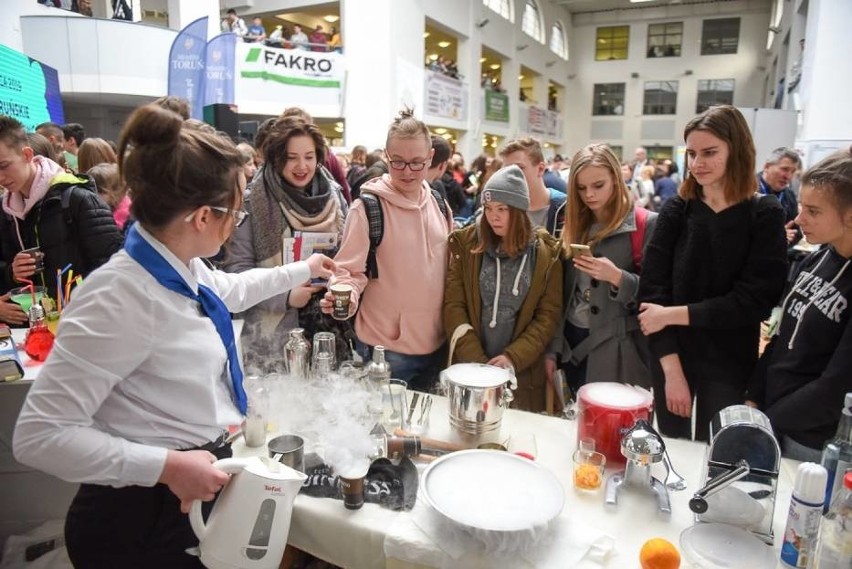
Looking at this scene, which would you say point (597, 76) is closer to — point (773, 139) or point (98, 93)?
point (773, 139)

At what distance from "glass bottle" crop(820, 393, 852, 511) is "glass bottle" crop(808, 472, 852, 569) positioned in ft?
0.21

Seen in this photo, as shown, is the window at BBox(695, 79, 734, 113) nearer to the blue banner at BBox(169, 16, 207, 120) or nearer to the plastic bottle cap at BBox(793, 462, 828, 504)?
the blue banner at BBox(169, 16, 207, 120)

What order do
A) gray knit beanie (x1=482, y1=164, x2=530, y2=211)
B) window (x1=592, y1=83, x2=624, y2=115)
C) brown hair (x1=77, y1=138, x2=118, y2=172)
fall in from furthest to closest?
1. window (x1=592, y1=83, x2=624, y2=115)
2. brown hair (x1=77, y1=138, x2=118, y2=172)
3. gray knit beanie (x1=482, y1=164, x2=530, y2=211)

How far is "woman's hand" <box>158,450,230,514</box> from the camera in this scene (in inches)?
40.0

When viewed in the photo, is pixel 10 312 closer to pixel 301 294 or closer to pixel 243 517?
pixel 301 294

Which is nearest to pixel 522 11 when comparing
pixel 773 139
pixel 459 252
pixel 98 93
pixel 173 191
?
pixel 773 139

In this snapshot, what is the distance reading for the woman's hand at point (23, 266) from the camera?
2346mm

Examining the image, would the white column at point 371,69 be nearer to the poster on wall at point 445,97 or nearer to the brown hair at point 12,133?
the poster on wall at point 445,97

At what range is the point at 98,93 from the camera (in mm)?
9633

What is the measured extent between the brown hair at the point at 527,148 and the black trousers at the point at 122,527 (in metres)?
2.24

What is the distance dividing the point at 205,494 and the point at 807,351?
160 cm

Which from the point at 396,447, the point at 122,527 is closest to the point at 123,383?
the point at 122,527

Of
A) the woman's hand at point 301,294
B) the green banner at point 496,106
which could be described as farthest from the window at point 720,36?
the woman's hand at point 301,294

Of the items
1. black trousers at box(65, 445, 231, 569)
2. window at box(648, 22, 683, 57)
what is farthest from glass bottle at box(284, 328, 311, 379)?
window at box(648, 22, 683, 57)
